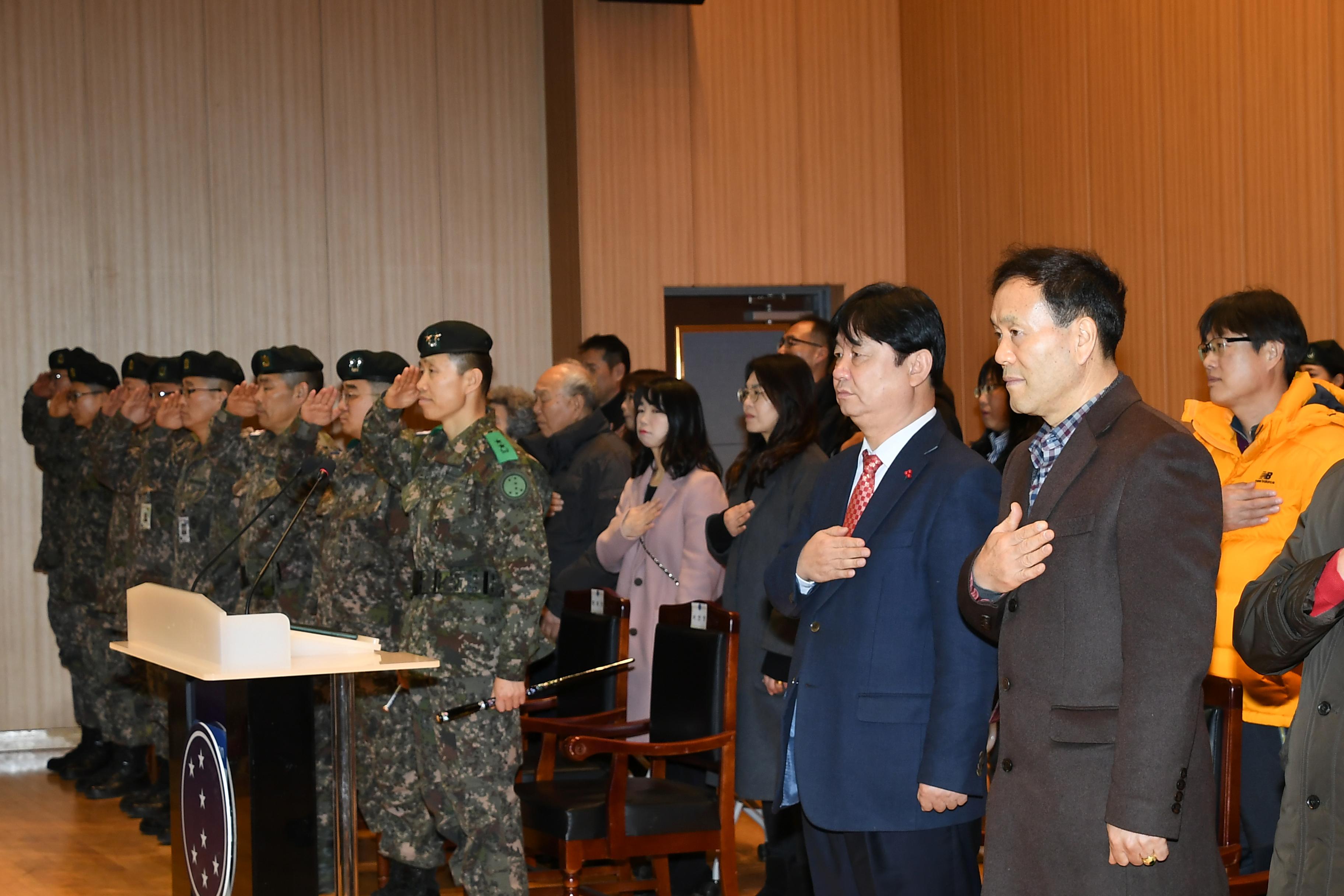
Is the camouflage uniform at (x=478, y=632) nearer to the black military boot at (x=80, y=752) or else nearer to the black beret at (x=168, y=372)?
the black beret at (x=168, y=372)

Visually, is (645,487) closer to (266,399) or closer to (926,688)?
(266,399)

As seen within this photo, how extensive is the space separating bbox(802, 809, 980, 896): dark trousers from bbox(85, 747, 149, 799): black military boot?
176 inches

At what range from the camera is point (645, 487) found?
439 cm

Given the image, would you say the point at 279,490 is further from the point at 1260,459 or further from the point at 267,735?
the point at 1260,459

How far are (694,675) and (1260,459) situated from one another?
1.56 metres

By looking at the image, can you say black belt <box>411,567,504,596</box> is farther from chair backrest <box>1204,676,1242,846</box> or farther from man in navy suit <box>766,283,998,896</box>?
chair backrest <box>1204,676,1242,846</box>

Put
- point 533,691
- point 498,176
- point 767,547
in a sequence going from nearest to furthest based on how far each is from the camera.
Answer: point 533,691 → point 767,547 → point 498,176

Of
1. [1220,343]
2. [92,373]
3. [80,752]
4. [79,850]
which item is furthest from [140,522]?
[1220,343]

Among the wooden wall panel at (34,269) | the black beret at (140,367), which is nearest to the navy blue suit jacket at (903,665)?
the black beret at (140,367)

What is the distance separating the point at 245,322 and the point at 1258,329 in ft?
18.3

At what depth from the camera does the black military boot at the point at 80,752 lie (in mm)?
6398

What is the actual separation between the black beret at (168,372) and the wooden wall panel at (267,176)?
3.63 ft

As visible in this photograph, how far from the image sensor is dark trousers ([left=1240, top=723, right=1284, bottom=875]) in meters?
2.87

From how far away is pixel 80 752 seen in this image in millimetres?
6418
